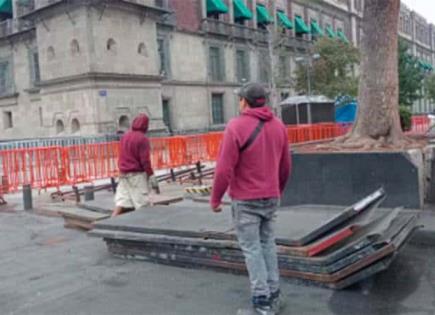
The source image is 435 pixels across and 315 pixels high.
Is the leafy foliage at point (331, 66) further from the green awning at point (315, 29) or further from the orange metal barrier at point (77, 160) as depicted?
the green awning at point (315, 29)

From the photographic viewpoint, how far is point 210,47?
37125mm

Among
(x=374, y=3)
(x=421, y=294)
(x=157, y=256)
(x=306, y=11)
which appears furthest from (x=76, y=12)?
(x=306, y=11)

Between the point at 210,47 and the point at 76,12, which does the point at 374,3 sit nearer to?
A: the point at 76,12

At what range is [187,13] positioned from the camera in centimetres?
3531

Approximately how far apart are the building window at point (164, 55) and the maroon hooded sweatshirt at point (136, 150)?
25.9 metres

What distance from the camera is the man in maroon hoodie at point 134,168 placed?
7.28 m

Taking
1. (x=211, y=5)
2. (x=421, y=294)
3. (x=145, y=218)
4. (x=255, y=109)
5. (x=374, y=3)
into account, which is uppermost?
(x=211, y=5)

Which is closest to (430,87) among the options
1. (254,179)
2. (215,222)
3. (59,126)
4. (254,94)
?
(59,126)

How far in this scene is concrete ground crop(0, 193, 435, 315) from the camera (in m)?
4.54

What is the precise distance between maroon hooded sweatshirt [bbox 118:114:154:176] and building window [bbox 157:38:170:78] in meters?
25.9

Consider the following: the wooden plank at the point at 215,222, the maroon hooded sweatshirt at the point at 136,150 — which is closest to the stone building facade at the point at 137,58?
the maroon hooded sweatshirt at the point at 136,150

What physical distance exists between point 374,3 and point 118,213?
540 centimetres

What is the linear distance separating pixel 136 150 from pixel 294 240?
3.09 m

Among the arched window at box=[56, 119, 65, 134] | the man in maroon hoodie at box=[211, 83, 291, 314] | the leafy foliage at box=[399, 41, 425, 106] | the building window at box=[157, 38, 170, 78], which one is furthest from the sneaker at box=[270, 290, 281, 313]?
the leafy foliage at box=[399, 41, 425, 106]
